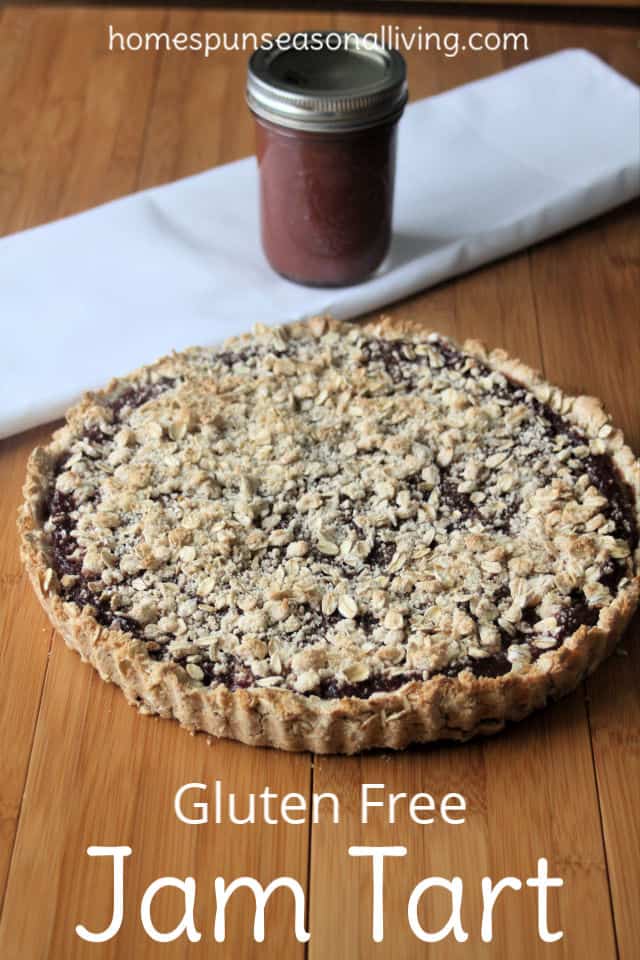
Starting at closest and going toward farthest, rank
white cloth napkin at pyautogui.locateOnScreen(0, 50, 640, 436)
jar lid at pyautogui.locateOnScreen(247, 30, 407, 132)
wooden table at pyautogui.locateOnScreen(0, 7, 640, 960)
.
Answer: wooden table at pyautogui.locateOnScreen(0, 7, 640, 960) < jar lid at pyautogui.locateOnScreen(247, 30, 407, 132) < white cloth napkin at pyautogui.locateOnScreen(0, 50, 640, 436)

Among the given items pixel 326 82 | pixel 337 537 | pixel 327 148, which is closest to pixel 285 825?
pixel 337 537

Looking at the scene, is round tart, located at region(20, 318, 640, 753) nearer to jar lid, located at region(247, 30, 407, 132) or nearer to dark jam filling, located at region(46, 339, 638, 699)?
dark jam filling, located at region(46, 339, 638, 699)

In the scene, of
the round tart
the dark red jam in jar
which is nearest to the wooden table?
the round tart

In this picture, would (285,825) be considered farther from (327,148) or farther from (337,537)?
(327,148)

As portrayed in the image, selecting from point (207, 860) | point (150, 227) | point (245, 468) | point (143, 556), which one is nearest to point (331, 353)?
point (245, 468)

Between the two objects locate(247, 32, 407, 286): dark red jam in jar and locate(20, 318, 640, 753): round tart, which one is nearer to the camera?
locate(20, 318, 640, 753): round tart
